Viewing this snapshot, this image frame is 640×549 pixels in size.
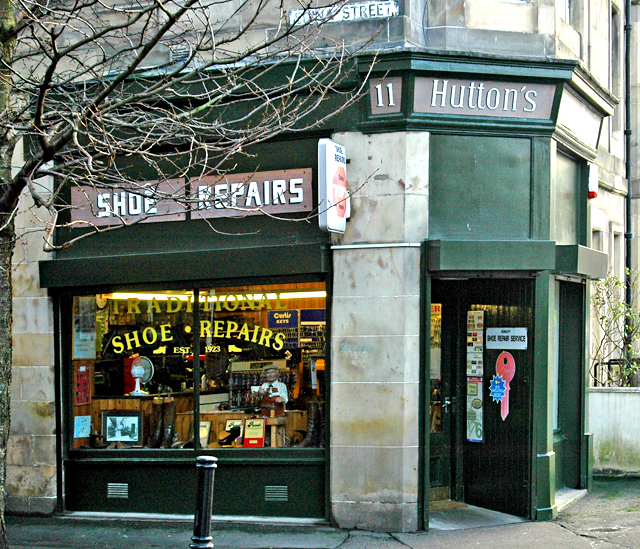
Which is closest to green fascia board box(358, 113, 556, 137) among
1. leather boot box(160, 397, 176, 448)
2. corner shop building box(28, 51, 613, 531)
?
corner shop building box(28, 51, 613, 531)

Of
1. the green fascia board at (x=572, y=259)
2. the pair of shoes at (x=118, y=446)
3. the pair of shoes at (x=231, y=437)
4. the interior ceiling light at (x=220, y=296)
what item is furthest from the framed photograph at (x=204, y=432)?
the green fascia board at (x=572, y=259)

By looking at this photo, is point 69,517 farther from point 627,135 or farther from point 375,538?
point 627,135

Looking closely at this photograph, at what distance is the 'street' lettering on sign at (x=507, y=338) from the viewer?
9.28 metres

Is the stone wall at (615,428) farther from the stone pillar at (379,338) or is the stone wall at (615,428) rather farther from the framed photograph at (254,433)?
the framed photograph at (254,433)

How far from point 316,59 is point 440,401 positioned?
13.8 feet

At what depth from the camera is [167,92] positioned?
9359mm

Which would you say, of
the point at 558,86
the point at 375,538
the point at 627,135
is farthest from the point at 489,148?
the point at 627,135

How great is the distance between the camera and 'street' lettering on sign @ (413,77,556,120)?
28.9 feet

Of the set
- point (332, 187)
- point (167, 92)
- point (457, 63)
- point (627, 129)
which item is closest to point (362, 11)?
point (457, 63)

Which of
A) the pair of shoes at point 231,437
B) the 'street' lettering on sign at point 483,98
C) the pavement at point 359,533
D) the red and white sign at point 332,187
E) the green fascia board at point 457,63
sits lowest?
the pavement at point 359,533

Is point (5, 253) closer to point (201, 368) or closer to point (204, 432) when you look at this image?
point (201, 368)

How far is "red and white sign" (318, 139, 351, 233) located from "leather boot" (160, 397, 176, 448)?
2.97 m

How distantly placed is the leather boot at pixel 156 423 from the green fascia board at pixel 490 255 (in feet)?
11.8

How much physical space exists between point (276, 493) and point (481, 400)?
8.54 feet
